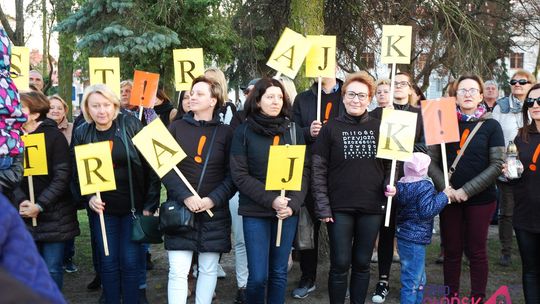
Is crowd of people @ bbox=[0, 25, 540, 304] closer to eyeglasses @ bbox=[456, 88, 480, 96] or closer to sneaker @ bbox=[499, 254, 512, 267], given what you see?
eyeglasses @ bbox=[456, 88, 480, 96]

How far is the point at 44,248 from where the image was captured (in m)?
4.54

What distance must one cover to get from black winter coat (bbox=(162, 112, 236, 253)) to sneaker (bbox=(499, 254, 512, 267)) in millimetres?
3589

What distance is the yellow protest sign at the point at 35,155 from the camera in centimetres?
445

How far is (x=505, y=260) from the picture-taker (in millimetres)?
6488

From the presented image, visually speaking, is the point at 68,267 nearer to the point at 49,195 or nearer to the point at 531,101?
the point at 49,195

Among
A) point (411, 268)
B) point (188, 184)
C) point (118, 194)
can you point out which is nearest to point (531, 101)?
point (411, 268)

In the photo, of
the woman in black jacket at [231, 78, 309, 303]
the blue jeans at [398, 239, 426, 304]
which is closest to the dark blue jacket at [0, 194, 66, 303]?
the woman in black jacket at [231, 78, 309, 303]

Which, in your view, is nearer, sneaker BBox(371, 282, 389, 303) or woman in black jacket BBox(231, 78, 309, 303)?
woman in black jacket BBox(231, 78, 309, 303)

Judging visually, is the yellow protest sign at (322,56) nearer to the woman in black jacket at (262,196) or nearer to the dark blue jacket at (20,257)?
the woman in black jacket at (262,196)

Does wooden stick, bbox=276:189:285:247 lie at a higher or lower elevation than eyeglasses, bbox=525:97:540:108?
lower

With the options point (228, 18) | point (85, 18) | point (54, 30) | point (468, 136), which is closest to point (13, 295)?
point (468, 136)

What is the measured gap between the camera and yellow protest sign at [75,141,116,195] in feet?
14.0

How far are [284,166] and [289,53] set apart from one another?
53.2 inches

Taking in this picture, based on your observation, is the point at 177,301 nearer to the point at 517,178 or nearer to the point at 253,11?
the point at 517,178
